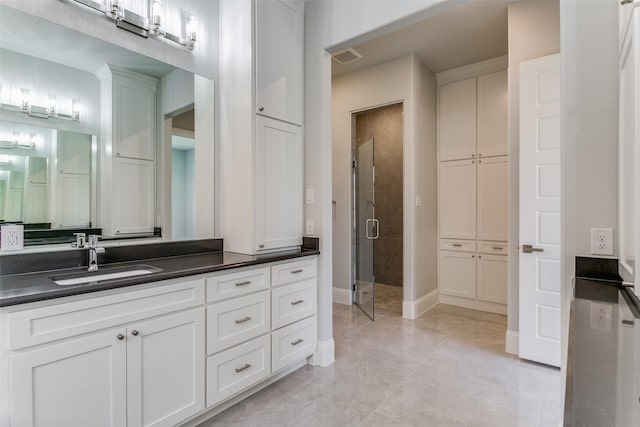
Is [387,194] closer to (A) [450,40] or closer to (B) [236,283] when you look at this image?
(A) [450,40]

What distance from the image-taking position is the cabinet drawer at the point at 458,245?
3.90 meters

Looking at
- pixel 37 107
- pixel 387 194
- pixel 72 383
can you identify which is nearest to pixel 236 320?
pixel 72 383

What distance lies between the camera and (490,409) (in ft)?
6.42

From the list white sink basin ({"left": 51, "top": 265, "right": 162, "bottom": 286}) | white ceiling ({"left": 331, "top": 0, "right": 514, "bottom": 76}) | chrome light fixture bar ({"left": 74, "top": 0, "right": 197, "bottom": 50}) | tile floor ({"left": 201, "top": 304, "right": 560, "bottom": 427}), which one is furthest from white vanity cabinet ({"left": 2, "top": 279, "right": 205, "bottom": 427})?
white ceiling ({"left": 331, "top": 0, "right": 514, "bottom": 76})

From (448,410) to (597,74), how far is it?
6.30 feet

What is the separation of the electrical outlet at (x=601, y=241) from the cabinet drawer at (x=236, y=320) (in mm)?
1741

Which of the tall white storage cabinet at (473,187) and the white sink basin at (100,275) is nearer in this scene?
the white sink basin at (100,275)

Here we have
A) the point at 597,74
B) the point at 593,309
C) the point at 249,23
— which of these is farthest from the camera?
the point at 249,23

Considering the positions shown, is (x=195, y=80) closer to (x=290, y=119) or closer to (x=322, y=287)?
(x=290, y=119)

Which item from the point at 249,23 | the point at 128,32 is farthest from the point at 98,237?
the point at 249,23

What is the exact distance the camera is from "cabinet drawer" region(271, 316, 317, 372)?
2.16 m

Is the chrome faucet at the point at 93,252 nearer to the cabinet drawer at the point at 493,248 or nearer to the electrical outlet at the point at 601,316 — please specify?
the electrical outlet at the point at 601,316

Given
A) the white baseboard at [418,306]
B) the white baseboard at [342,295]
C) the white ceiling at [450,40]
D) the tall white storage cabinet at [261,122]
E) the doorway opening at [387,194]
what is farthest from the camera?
the doorway opening at [387,194]

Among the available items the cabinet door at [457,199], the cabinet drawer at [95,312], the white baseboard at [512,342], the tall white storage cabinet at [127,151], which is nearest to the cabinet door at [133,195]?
the tall white storage cabinet at [127,151]
